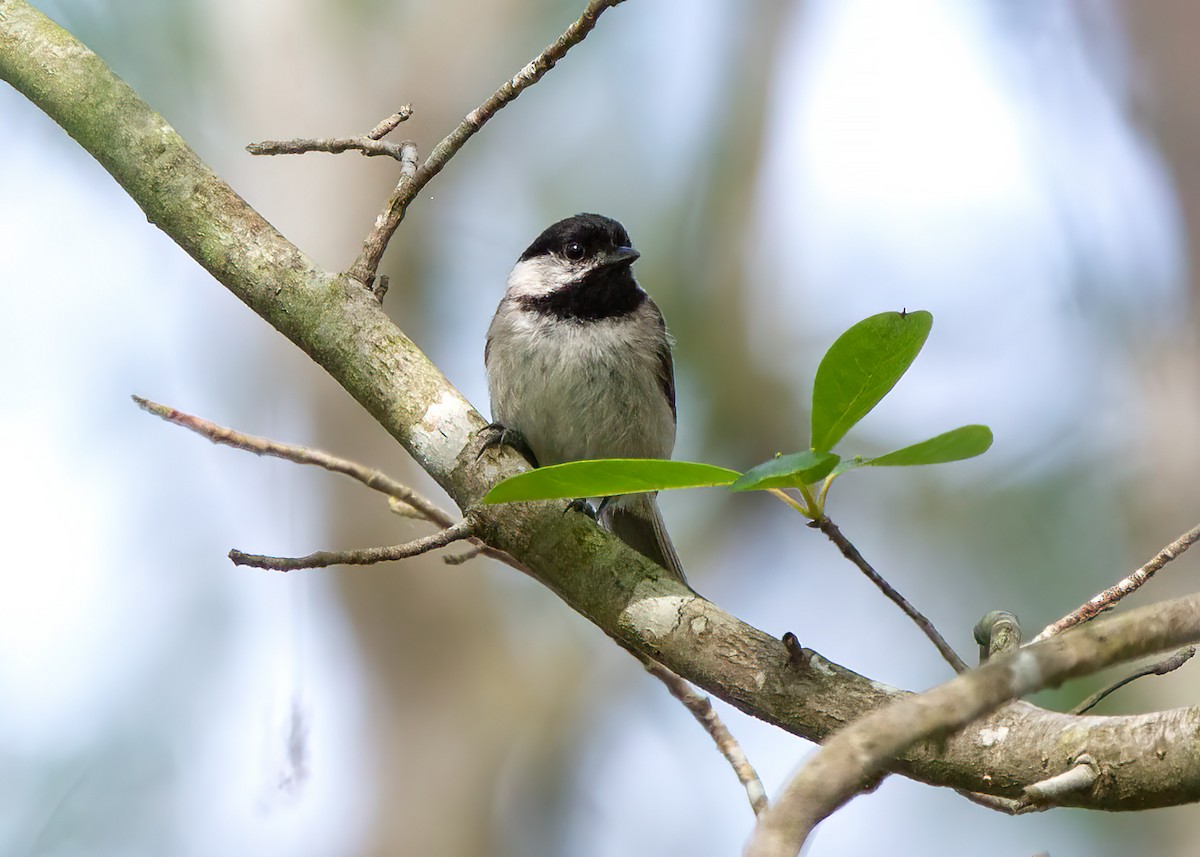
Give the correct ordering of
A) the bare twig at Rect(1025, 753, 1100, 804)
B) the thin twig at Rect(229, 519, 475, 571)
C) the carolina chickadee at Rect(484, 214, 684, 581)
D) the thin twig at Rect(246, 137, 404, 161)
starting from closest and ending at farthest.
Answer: the bare twig at Rect(1025, 753, 1100, 804)
the thin twig at Rect(229, 519, 475, 571)
the thin twig at Rect(246, 137, 404, 161)
the carolina chickadee at Rect(484, 214, 684, 581)

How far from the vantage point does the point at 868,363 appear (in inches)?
72.7

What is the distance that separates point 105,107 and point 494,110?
37.4 inches

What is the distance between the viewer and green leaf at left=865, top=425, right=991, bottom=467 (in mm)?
1718

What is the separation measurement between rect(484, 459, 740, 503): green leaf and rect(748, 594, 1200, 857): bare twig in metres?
0.55

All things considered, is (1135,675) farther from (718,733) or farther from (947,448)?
(718,733)

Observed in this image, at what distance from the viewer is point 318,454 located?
285cm

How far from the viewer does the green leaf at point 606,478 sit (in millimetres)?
1808

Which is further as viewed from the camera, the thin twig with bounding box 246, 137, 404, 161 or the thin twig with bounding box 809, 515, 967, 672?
the thin twig with bounding box 246, 137, 404, 161

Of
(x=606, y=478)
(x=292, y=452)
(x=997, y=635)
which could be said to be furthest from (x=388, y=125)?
(x=997, y=635)

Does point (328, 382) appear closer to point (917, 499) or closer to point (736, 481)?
point (917, 499)

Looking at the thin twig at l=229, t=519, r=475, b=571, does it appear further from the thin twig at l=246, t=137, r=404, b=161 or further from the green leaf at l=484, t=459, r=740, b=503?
the thin twig at l=246, t=137, r=404, b=161

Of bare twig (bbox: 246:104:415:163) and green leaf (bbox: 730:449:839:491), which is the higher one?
bare twig (bbox: 246:104:415:163)

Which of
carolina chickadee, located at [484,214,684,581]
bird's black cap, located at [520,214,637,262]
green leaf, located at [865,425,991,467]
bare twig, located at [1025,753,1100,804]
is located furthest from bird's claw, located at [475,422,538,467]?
bare twig, located at [1025,753,1100,804]

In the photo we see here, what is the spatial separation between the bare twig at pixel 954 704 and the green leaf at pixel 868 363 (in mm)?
563
